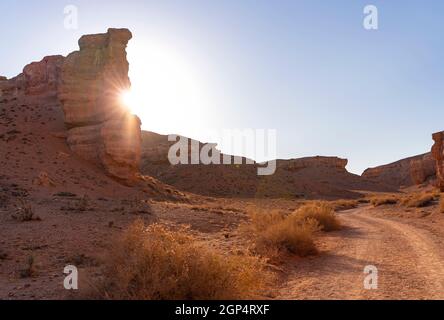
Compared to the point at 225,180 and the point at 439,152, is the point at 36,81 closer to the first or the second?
the point at 225,180

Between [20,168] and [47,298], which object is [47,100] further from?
[47,298]

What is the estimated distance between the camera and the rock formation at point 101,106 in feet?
110

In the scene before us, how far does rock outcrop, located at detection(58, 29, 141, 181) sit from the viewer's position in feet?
110

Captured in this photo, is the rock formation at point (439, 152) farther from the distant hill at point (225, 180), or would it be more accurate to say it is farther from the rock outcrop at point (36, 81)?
the rock outcrop at point (36, 81)

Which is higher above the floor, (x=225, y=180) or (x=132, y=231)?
(x=225, y=180)

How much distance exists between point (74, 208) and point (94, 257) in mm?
8437

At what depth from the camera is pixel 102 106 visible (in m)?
35.3

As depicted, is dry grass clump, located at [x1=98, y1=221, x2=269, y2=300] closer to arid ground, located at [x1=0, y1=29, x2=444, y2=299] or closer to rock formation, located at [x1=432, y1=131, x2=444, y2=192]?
arid ground, located at [x1=0, y1=29, x2=444, y2=299]

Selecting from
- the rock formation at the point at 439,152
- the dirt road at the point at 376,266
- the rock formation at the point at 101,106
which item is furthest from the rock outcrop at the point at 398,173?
the dirt road at the point at 376,266

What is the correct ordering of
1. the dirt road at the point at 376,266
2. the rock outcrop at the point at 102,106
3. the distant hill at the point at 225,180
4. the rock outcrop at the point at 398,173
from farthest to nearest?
the rock outcrop at the point at 398,173, the distant hill at the point at 225,180, the rock outcrop at the point at 102,106, the dirt road at the point at 376,266

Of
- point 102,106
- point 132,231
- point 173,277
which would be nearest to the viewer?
point 173,277

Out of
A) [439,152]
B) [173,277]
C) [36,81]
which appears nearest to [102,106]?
[173,277]

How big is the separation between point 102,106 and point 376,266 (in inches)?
1208
